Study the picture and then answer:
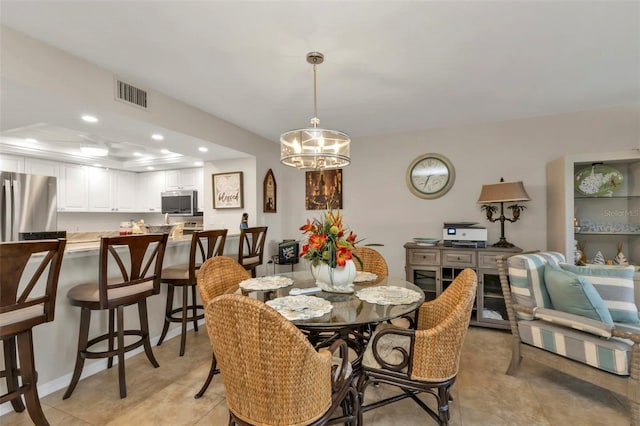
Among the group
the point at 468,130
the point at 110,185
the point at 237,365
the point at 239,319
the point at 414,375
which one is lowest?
the point at 414,375

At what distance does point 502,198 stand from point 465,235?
21.3 inches

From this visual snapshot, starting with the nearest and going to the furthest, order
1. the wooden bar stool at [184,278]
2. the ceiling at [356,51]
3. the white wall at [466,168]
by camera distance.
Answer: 1. the ceiling at [356,51]
2. the wooden bar stool at [184,278]
3. the white wall at [466,168]

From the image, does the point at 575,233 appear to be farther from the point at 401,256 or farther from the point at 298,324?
the point at 298,324

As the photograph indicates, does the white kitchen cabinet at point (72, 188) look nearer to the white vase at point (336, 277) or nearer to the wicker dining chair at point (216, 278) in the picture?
the wicker dining chair at point (216, 278)

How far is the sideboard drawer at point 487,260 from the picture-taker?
10.3 feet

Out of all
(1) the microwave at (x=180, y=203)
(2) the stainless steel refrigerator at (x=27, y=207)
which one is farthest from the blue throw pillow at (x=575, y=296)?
(2) the stainless steel refrigerator at (x=27, y=207)

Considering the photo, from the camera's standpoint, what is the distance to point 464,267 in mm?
3248

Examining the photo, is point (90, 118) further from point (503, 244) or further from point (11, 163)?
point (503, 244)

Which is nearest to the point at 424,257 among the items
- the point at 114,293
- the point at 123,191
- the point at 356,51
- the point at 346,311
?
the point at 346,311

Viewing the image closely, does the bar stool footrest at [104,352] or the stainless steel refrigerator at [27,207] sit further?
the stainless steel refrigerator at [27,207]

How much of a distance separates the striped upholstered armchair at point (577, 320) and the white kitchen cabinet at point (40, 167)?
6093mm

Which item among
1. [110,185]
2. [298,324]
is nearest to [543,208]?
[298,324]

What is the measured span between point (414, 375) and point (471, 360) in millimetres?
1423

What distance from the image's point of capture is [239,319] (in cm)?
103
